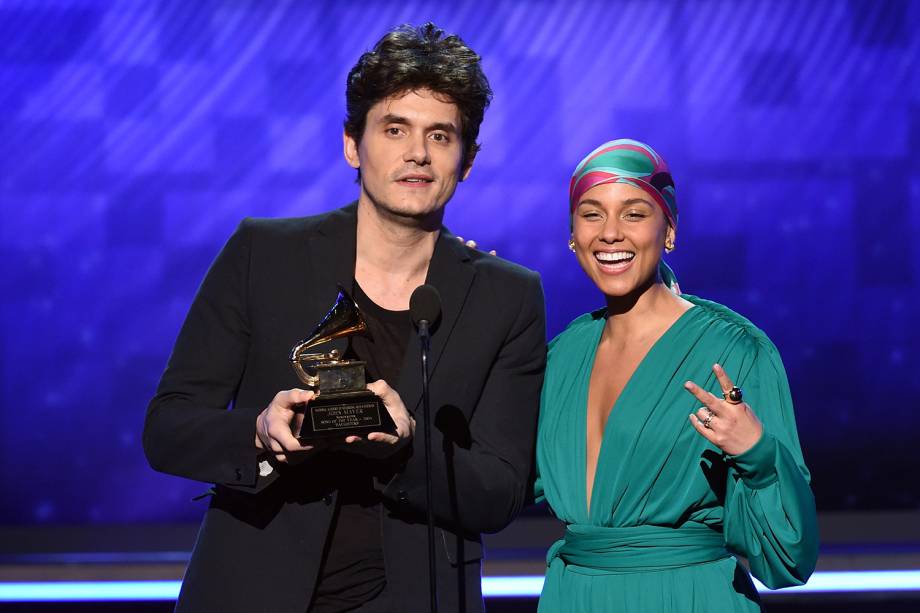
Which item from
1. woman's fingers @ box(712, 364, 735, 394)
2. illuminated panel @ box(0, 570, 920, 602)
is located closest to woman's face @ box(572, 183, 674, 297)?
woman's fingers @ box(712, 364, 735, 394)

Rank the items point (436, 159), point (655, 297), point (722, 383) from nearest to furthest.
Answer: point (722, 383)
point (436, 159)
point (655, 297)

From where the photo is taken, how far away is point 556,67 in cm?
551

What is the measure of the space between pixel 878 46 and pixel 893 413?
6.17 feet

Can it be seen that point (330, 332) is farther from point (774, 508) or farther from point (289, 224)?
point (774, 508)

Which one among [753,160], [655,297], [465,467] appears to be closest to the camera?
[465,467]

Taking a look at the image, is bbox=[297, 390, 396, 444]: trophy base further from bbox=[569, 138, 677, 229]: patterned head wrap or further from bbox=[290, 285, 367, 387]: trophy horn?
bbox=[569, 138, 677, 229]: patterned head wrap

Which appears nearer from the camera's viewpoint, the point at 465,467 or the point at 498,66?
the point at 465,467

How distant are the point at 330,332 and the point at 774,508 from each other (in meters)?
0.89

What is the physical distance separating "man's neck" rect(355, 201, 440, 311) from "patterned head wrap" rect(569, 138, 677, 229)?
1.19 feet

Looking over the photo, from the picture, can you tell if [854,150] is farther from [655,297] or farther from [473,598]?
[473,598]

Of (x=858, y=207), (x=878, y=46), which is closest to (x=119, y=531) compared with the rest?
(x=858, y=207)

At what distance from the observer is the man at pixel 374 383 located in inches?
82.0

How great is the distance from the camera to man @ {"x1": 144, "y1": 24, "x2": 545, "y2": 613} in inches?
82.0

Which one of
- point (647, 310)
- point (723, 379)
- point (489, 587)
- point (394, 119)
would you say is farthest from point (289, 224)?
point (489, 587)
